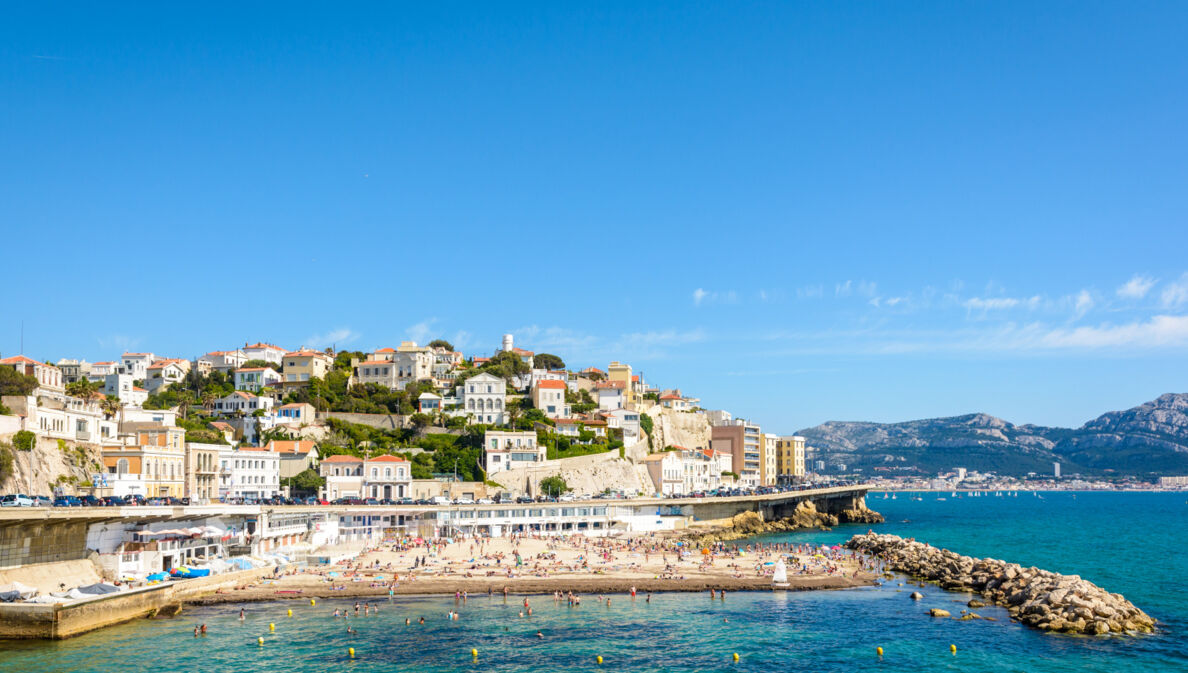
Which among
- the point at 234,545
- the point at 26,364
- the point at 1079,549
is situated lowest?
the point at 1079,549

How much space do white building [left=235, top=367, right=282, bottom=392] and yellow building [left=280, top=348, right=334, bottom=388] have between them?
1.43 metres

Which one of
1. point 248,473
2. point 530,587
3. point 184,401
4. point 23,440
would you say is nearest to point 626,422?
point 248,473

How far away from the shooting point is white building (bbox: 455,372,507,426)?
347 feet

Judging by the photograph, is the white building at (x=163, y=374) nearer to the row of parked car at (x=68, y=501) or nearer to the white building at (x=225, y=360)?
the white building at (x=225, y=360)

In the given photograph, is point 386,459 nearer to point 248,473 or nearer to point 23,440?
point 248,473

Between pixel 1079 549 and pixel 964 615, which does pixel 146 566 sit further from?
pixel 1079 549

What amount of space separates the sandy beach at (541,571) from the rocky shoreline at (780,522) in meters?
14.0

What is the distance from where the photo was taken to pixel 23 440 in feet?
189

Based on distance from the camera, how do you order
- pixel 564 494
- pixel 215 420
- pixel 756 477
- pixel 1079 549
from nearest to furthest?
pixel 1079 549
pixel 564 494
pixel 215 420
pixel 756 477

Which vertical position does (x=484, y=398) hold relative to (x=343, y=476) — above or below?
above

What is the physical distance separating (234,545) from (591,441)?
5196 cm

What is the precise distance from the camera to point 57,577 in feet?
134

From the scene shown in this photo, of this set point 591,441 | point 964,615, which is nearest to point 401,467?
point 591,441

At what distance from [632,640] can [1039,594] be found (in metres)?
20.9
